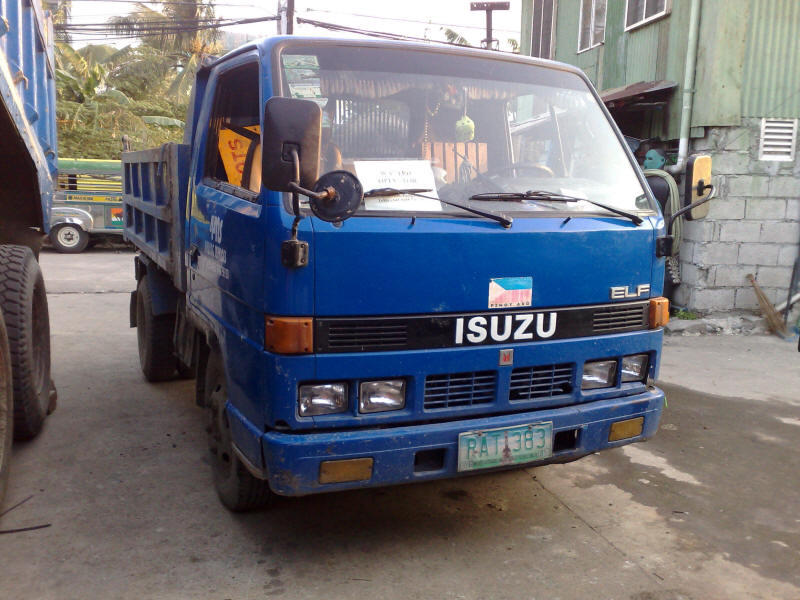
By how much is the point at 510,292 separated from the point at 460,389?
44 cm

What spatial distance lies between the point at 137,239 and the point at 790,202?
6953 millimetres

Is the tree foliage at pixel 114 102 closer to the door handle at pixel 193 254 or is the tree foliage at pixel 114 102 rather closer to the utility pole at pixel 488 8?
the utility pole at pixel 488 8

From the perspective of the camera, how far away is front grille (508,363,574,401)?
3.12 meters

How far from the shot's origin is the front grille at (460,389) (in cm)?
296

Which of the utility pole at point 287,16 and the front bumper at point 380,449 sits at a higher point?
the utility pole at point 287,16

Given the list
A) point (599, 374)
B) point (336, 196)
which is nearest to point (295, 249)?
point (336, 196)

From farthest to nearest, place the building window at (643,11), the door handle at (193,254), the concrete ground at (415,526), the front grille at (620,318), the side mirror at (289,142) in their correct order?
the building window at (643,11), the door handle at (193,254), the front grille at (620,318), the concrete ground at (415,526), the side mirror at (289,142)

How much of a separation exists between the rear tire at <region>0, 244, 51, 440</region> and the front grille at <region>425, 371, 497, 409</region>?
8.26ft

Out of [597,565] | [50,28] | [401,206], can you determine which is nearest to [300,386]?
[401,206]

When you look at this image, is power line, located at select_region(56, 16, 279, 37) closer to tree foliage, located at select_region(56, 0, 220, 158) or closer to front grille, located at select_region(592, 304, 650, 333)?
tree foliage, located at select_region(56, 0, 220, 158)

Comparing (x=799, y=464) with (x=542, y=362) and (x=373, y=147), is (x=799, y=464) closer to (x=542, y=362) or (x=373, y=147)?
(x=542, y=362)

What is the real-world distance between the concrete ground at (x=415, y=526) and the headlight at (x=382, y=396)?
Answer: 72 centimetres

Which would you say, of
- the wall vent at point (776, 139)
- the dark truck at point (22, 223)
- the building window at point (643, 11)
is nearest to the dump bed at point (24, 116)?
the dark truck at point (22, 223)

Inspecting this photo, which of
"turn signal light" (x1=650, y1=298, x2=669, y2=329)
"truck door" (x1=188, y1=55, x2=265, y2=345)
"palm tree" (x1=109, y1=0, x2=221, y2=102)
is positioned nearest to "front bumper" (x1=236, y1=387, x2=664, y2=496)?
"truck door" (x1=188, y1=55, x2=265, y2=345)
